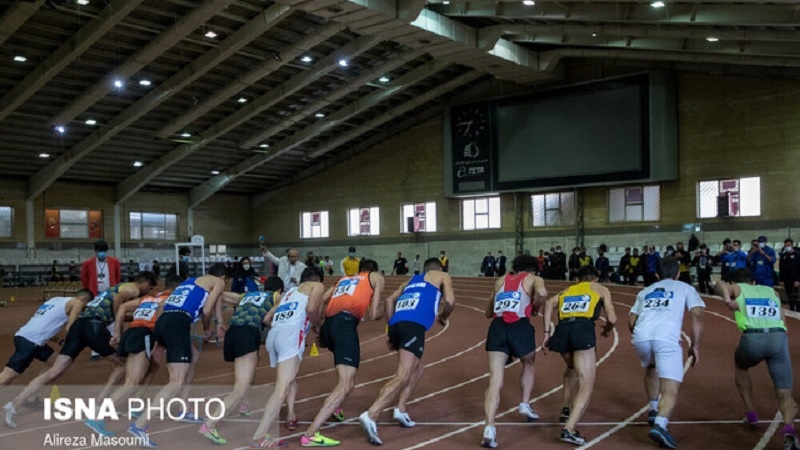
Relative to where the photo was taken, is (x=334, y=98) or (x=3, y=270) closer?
(x=334, y=98)

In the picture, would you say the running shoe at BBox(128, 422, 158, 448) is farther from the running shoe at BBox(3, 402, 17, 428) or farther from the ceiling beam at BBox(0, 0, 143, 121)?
the ceiling beam at BBox(0, 0, 143, 121)

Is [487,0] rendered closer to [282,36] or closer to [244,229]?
[282,36]

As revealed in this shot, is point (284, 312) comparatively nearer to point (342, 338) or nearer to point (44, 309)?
point (342, 338)

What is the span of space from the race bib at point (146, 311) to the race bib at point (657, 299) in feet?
17.8

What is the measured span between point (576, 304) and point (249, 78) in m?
23.8

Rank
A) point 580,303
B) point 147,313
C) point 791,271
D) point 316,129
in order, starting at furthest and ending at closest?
point 316,129, point 791,271, point 147,313, point 580,303

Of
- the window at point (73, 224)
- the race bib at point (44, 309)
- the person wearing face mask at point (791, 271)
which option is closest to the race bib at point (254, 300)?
the race bib at point (44, 309)

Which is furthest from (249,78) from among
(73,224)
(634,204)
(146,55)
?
(73,224)

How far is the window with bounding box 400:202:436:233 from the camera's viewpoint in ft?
126

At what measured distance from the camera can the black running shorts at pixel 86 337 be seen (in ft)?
27.8

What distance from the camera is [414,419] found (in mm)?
8062

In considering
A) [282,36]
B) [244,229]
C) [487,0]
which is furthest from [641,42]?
[244,229]

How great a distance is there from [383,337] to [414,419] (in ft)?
24.5

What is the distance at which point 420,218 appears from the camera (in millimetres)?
38844
